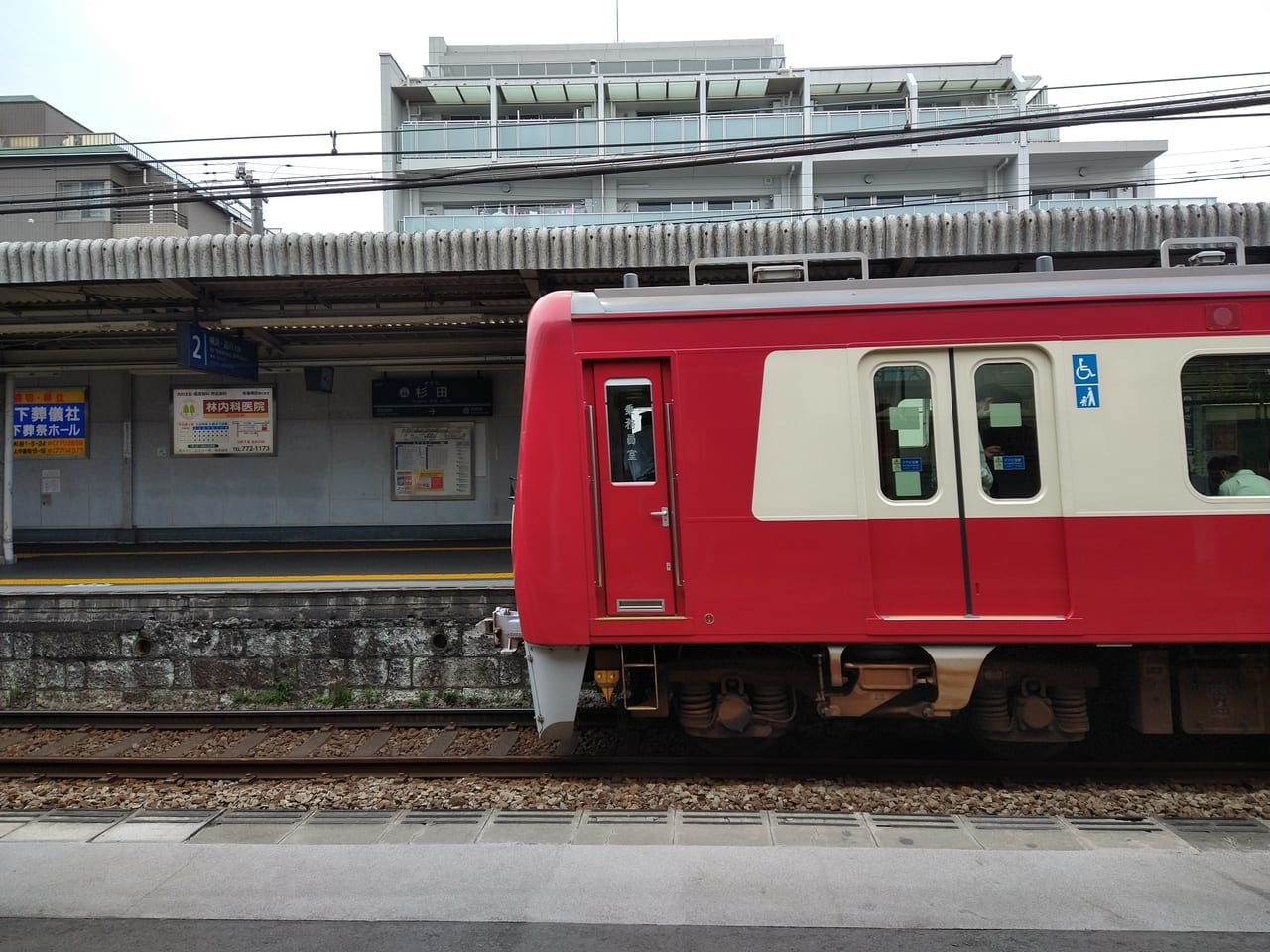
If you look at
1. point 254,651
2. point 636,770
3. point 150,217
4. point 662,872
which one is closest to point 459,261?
point 254,651

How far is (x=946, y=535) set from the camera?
466 cm

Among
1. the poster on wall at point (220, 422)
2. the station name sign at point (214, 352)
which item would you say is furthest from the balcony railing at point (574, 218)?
the station name sign at point (214, 352)

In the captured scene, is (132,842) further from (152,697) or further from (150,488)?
(150,488)

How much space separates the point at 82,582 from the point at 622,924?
8462mm

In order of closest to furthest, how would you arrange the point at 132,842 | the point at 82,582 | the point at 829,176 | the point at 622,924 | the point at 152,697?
the point at 622,924
the point at 132,842
the point at 152,697
the point at 82,582
the point at 829,176

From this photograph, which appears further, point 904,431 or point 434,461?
point 434,461

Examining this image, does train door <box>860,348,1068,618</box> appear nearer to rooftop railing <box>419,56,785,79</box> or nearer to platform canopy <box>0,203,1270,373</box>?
platform canopy <box>0,203,1270,373</box>

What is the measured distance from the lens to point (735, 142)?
24.7m

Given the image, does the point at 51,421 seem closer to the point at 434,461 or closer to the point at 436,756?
the point at 434,461

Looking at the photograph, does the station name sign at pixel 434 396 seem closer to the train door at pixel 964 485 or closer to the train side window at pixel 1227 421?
the train door at pixel 964 485

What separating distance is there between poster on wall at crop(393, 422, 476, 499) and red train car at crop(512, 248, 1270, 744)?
26.2ft

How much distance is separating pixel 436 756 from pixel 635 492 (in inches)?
109

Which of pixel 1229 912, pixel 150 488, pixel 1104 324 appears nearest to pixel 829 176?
pixel 150 488

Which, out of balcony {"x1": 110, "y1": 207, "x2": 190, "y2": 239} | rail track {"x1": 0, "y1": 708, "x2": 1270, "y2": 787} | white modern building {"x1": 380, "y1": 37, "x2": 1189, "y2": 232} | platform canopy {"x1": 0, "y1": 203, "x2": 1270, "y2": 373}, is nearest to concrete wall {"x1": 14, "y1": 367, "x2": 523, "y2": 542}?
platform canopy {"x1": 0, "y1": 203, "x2": 1270, "y2": 373}
